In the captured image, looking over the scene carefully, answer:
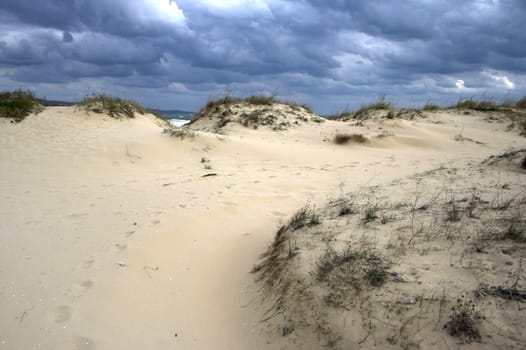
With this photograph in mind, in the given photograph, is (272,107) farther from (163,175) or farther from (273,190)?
(273,190)

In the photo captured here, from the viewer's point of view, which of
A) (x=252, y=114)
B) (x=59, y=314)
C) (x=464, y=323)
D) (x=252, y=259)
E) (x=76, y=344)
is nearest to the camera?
(x=464, y=323)

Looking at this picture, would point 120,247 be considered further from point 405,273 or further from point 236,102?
point 236,102

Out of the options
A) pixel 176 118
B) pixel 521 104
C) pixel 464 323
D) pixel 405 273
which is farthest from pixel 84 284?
pixel 176 118

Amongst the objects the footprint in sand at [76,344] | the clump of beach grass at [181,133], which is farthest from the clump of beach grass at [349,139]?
the footprint in sand at [76,344]

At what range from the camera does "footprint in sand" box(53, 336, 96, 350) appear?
2527 mm

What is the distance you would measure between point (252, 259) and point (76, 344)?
5.31ft

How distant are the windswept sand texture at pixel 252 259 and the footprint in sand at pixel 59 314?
0.05 feet

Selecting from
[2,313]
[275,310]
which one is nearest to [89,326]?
[2,313]

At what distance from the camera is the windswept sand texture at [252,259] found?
219 centimetres

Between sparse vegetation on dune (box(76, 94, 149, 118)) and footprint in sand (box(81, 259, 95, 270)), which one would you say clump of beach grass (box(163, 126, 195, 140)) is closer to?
sparse vegetation on dune (box(76, 94, 149, 118))

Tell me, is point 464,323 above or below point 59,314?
above

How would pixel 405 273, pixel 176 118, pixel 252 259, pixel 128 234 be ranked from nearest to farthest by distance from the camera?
pixel 405 273, pixel 252 259, pixel 128 234, pixel 176 118

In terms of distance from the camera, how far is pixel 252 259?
3.59 m

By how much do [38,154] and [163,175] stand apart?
11.7ft
